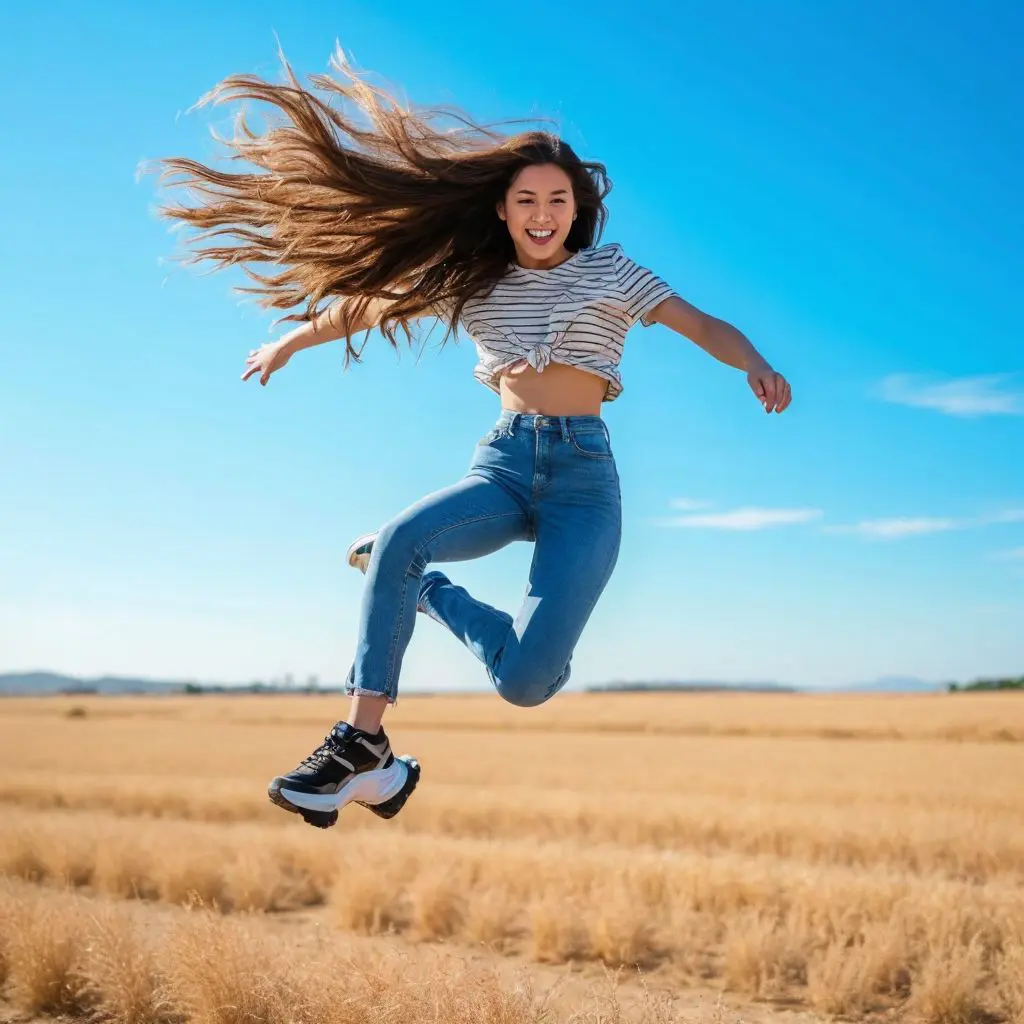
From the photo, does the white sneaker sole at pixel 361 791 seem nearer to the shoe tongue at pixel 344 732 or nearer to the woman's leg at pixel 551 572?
the shoe tongue at pixel 344 732

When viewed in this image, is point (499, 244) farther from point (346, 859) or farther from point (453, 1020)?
point (346, 859)

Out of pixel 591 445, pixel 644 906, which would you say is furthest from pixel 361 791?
pixel 644 906

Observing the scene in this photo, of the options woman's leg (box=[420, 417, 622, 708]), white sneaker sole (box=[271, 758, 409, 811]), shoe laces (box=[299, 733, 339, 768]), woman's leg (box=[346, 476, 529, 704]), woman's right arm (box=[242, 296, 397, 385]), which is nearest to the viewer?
white sneaker sole (box=[271, 758, 409, 811])

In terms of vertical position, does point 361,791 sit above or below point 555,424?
below

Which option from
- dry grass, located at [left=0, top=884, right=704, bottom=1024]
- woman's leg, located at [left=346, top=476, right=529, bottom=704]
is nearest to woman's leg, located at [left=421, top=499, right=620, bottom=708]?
woman's leg, located at [left=346, top=476, right=529, bottom=704]

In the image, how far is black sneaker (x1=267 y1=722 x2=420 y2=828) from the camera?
12.0 feet

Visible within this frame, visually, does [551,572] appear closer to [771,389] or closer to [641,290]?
[771,389]

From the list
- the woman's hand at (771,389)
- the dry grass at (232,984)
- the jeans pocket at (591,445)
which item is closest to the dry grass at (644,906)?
the dry grass at (232,984)

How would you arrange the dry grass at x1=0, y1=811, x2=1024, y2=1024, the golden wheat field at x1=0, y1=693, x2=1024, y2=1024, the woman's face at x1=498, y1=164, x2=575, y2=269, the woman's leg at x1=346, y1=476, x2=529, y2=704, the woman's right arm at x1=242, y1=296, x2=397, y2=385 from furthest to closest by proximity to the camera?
the dry grass at x1=0, y1=811, x2=1024, y2=1024, the golden wheat field at x1=0, y1=693, x2=1024, y2=1024, the woman's right arm at x1=242, y1=296, x2=397, y2=385, the woman's face at x1=498, y1=164, x2=575, y2=269, the woman's leg at x1=346, y1=476, x2=529, y2=704

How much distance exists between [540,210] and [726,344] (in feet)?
3.31

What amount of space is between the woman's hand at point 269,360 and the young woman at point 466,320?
0.01 meters

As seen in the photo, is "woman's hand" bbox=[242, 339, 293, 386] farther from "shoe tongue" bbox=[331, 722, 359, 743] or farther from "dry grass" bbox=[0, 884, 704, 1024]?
"dry grass" bbox=[0, 884, 704, 1024]

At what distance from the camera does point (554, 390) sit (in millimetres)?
4398

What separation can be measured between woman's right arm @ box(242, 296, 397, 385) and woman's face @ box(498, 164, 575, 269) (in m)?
0.77
